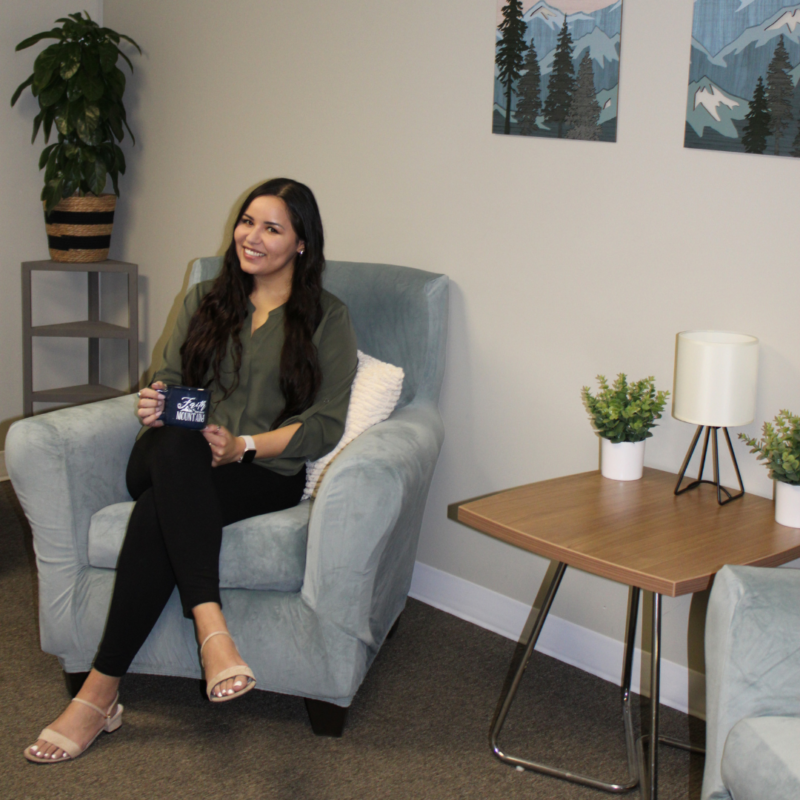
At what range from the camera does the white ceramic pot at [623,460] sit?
5.96 feet

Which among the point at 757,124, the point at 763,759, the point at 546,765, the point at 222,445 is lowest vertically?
the point at 546,765

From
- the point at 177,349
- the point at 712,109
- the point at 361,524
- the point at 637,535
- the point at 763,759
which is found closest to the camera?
the point at 763,759

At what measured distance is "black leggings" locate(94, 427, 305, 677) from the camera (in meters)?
1.68

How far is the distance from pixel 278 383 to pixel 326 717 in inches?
29.0

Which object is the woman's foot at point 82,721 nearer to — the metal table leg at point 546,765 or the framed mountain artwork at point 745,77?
the metal table leg at point 546,765

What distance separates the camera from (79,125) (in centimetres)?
287

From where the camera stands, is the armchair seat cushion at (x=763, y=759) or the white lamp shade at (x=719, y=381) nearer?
the armchair seat cushion at (x=763, y=759)

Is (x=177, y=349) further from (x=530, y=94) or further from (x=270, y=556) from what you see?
(x=530, y=94)

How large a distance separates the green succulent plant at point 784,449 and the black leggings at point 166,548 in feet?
3.49

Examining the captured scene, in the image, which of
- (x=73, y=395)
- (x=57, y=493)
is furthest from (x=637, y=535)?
(x=73, y=395)

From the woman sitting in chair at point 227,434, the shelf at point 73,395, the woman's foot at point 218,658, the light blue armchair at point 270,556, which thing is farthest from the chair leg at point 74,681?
the shelf at point 73,395

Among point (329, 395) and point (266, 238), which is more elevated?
point (266, 238)

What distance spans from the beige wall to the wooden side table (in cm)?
19

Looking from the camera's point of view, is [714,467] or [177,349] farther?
[177,349]
